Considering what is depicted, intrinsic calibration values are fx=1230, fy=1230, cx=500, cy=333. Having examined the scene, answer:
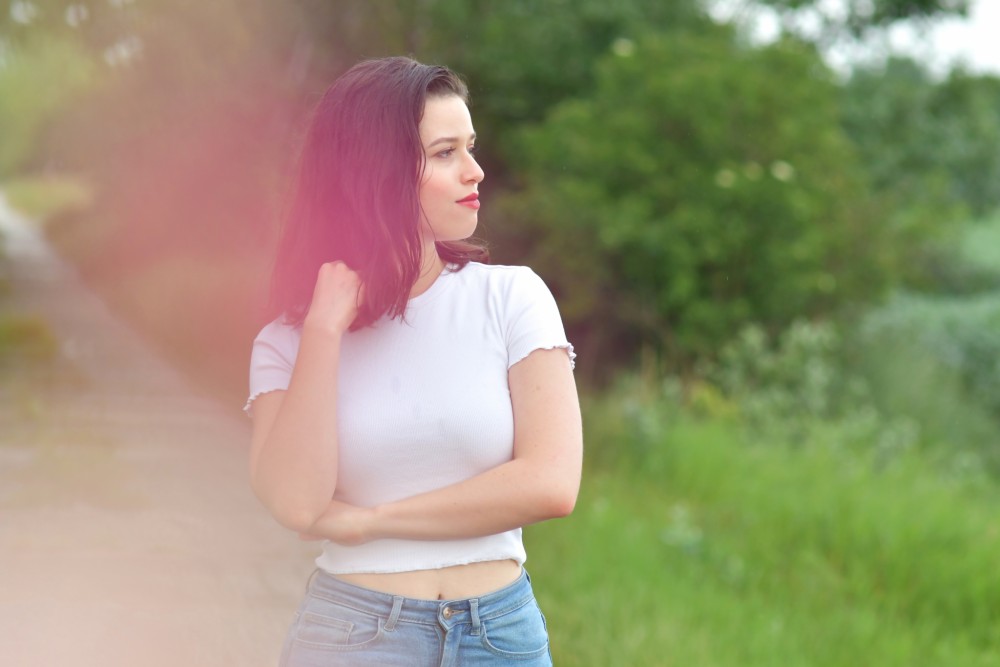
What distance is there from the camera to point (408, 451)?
227cm

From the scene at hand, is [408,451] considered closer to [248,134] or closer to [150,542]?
[150,542]

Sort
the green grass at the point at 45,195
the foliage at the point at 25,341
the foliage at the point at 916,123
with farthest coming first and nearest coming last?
the green grass at the point at 45,195, the foliage at the point at 916,123, the foliage at the point at 25,341

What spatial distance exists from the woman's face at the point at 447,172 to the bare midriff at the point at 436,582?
24.9 inches

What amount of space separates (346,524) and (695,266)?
10182 mm

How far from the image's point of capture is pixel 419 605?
2260 mm

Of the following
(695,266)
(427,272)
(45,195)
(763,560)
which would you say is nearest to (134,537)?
(763,560)

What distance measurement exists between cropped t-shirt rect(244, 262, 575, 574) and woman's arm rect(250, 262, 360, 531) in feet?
0.22

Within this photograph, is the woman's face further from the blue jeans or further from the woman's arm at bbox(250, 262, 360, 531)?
the blue jeans

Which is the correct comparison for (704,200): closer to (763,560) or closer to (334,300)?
(763,560)

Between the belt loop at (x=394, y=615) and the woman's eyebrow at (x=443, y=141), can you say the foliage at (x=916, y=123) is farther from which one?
the belt loop at (x=394, y=615)

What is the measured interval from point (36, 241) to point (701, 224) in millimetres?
33432

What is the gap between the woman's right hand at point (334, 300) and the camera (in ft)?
7.48

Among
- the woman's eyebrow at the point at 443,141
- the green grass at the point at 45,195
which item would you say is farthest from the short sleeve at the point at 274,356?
the green grass at the point at 45,195

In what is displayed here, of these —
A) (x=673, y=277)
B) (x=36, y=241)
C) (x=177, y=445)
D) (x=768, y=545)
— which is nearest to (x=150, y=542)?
(x=177, y=445)
